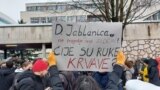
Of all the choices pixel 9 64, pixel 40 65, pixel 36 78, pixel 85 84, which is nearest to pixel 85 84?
pixel 85 84

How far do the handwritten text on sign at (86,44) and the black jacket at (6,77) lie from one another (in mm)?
4705

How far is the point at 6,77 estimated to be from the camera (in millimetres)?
11758

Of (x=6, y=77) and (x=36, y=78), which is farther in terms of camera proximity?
(x=6, y=77)

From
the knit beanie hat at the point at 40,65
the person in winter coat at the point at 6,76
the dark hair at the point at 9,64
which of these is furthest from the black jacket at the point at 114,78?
the person in winter coat at the point at 6,76

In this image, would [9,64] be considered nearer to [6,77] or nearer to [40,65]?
[6,77]

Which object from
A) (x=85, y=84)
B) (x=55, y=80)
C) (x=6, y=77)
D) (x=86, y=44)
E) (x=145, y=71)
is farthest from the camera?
(x=145, y=71)

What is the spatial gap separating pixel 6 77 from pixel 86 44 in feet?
16.1

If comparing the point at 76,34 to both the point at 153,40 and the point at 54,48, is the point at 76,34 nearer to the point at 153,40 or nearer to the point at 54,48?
the point at 54,48

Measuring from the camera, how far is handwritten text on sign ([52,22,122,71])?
7.09 meters

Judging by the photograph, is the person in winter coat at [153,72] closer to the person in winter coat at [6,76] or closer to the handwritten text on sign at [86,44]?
the person in winter coat at [6,76]

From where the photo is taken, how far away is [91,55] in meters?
7.23

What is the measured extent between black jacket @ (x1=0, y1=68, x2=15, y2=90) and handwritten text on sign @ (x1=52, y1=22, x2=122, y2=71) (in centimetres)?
471

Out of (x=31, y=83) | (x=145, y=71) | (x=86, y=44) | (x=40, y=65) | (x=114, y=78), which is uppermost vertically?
(x=86, y=44)

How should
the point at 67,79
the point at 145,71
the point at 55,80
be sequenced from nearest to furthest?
the point at 55,80 → the point at 67,79 → the point at 145,71
